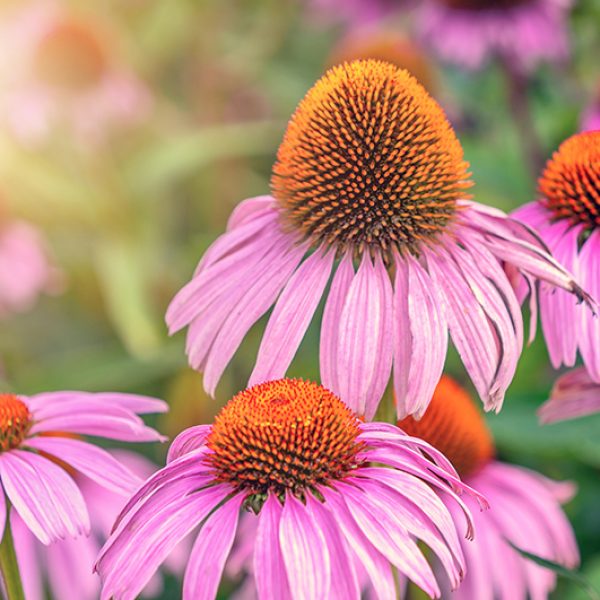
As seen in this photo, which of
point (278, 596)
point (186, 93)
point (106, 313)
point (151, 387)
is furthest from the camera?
point (186, 93)

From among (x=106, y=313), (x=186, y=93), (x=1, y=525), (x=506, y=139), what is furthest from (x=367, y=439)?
(x=186, y=93)

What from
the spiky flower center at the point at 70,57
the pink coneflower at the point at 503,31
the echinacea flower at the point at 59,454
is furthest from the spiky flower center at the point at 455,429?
the spiky flower center at the point at 70,57

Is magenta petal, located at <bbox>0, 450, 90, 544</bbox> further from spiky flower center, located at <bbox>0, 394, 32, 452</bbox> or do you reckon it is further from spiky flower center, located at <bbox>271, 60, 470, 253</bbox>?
spiky flower center, located at <bbox>271, 60, 470, 253</bbox>

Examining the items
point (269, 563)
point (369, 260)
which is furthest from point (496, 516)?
point (269, 563)

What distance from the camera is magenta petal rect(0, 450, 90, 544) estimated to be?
21.6 inches

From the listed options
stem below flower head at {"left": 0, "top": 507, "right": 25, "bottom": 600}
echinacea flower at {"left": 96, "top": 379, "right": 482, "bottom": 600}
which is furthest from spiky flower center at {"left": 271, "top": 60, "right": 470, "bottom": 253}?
stem below flower head at {"left": 0, "top": 507, "right": 25, "bottom": 600}

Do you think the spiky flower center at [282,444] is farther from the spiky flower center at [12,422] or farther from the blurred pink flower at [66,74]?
the blurred pink flower at [66,74]

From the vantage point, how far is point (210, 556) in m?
0.49

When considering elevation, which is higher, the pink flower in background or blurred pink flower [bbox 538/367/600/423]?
the pink flower in background

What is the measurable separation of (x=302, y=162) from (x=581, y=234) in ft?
0.60

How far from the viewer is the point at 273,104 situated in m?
2.23

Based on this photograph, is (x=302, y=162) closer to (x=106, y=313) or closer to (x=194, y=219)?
(x=106, y=313)

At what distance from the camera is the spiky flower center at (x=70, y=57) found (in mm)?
1897

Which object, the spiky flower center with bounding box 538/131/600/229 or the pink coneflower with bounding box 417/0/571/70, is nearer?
the spiky flower center with bounding box 538/131/600/229
